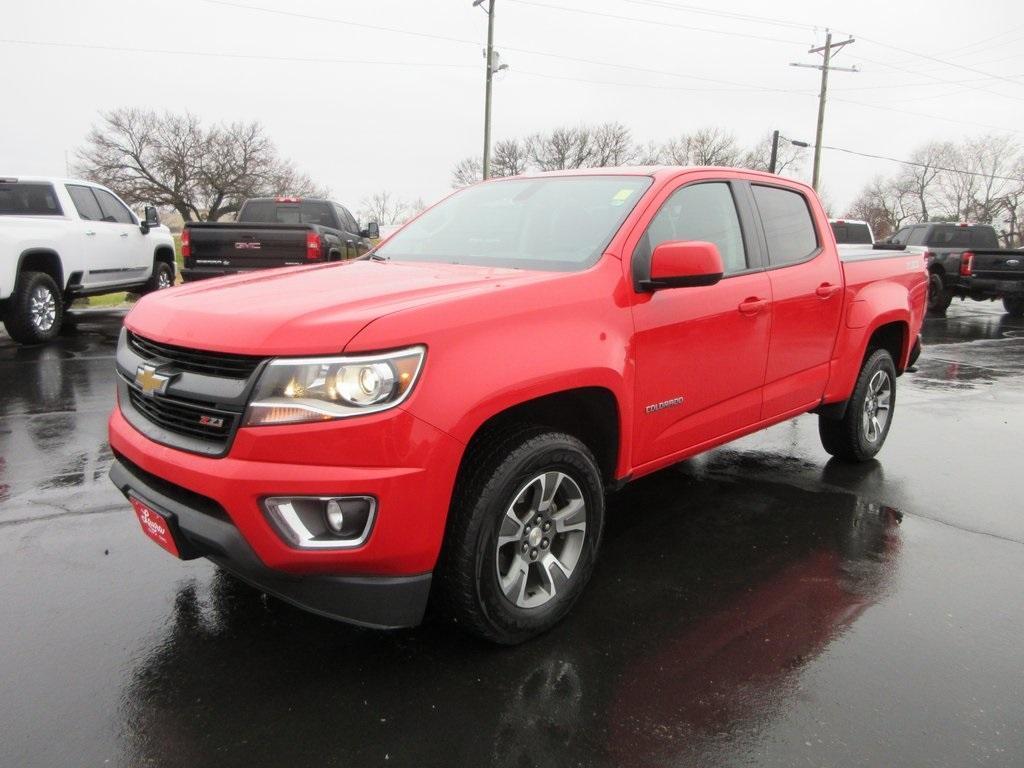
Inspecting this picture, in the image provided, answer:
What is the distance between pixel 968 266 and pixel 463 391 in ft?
53.5

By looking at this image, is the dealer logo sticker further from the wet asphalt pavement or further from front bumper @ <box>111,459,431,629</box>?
front bumper @ <box>111,459,431,629</box>

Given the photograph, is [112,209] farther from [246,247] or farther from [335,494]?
[335,494]

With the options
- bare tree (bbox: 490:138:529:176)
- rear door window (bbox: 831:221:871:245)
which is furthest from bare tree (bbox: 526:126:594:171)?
rear door window (bbox: 831:221:871:245)

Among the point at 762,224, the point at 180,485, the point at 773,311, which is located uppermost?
the point at 762,224

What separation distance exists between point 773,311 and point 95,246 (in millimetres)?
9969

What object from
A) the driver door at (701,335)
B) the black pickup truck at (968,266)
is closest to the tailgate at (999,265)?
the black pickup truck at (968,266)

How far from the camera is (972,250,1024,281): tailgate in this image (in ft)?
50.7

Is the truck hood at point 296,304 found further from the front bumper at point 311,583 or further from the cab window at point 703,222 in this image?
the cab window at point 703,222

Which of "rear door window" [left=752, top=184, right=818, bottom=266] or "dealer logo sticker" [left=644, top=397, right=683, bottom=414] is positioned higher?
"rear door window" [left=752, top=184, right=818, bottom=266]

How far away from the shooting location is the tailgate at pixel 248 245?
36.3ft

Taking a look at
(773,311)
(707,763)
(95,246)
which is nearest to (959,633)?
(707,763)

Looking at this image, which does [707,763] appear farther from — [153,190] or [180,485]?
[153,190]

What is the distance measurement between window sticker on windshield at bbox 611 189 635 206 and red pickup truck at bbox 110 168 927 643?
20mm

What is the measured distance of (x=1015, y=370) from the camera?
386 inches
